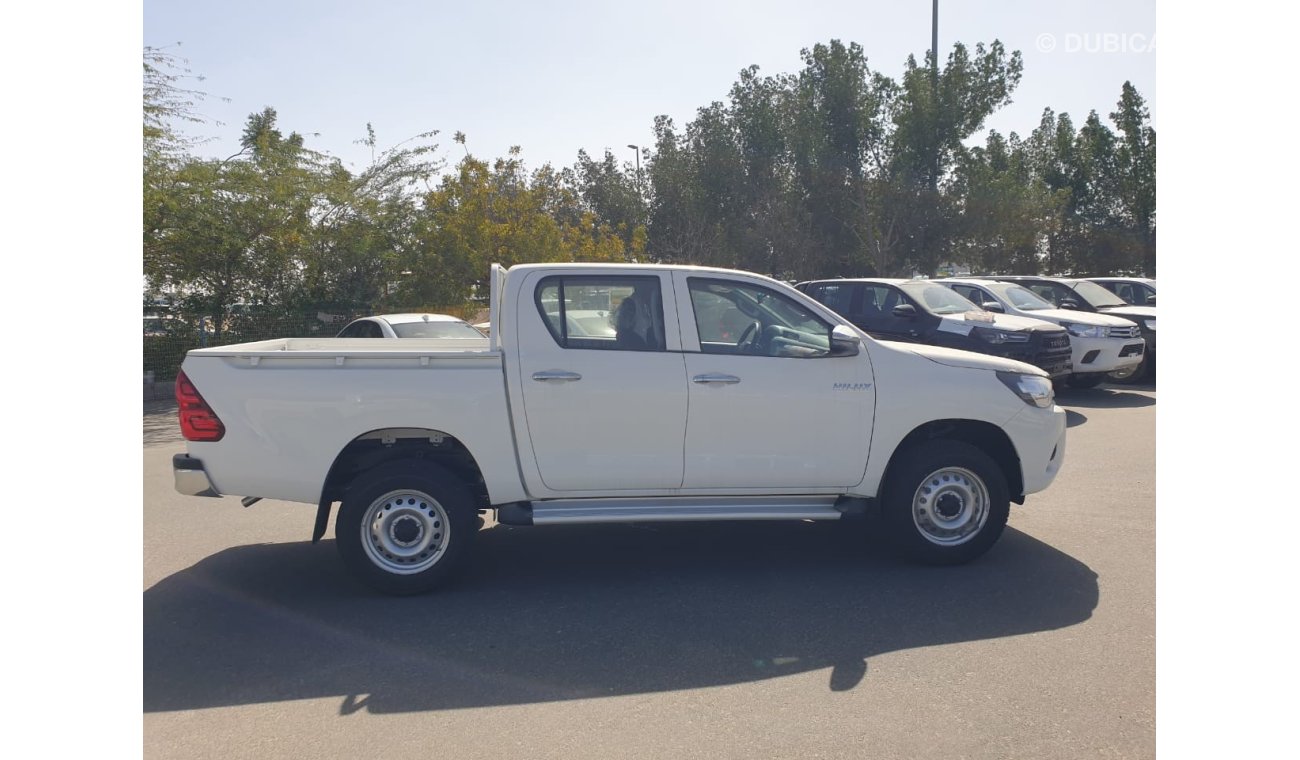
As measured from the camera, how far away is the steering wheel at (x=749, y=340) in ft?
19.8

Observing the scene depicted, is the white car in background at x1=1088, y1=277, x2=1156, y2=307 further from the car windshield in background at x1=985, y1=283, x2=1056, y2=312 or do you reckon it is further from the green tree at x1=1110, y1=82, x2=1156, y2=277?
the green tree at x1=1110, y1=82, x2=1156, y2=277

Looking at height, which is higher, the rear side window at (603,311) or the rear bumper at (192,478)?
the rear side window at (603,311)

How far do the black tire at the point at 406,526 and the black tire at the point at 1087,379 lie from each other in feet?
38.3

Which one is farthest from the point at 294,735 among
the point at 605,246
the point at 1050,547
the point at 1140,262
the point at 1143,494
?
the point at 1140,262

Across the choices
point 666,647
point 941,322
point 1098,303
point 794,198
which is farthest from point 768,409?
point 794,198

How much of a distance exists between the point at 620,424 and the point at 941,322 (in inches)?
348

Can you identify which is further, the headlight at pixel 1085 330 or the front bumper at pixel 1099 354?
the headlight at pixel 1085 330

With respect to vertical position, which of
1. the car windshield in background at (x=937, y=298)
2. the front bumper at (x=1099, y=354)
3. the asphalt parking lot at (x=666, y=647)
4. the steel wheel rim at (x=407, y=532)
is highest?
the car windshield in background at (x=937, y=298)

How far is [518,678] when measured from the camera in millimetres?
4559

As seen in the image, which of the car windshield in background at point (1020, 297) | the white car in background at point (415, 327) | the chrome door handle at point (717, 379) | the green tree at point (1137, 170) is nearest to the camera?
the chrome door handle at point (717, 379)

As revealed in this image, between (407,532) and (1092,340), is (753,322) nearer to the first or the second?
(407,532)

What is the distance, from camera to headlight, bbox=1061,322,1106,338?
14539mm

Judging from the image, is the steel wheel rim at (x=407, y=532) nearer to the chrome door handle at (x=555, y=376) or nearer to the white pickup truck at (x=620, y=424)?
the white pickup truck at (x=620, y=424)

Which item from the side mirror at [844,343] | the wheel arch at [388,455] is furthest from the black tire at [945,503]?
the wheel arch at [388,455]
